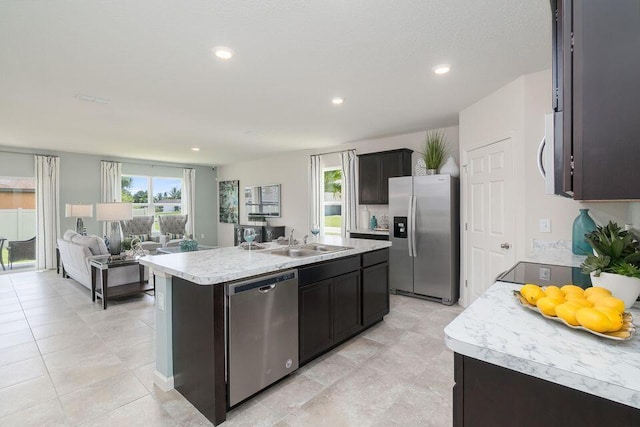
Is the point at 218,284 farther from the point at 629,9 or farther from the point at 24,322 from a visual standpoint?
the point at 24,322

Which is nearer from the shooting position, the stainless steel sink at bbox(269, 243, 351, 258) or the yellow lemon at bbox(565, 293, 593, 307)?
the yellow lemon at bbox(565, 293, 593, 307)

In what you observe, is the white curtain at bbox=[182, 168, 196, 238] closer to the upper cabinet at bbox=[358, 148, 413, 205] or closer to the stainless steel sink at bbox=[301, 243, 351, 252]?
the upper cabinet at bbox=[358, 148, 413, 205]

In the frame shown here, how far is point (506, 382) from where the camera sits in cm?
86

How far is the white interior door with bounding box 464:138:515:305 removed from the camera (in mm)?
3188

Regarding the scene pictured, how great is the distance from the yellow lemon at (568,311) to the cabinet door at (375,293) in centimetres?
214

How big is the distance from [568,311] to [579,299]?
12cm

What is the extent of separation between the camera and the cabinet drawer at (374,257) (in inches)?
123

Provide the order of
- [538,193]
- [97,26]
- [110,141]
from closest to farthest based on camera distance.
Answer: [97,26], [538,193], [110,141]

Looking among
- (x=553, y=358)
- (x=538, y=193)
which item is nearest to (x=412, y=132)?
(x=538, y=193)

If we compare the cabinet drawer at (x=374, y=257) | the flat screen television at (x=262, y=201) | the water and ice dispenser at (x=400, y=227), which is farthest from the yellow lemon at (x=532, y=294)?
the flat screen television at (x=262, y=201)

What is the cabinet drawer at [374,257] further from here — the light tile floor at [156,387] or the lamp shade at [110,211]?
the lamp shade at [110,211]

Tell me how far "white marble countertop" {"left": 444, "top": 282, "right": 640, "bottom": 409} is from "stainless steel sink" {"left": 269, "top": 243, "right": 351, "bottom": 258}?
187 cm

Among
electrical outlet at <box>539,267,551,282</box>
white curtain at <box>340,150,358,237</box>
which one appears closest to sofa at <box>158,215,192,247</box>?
white curtain at <box>340,150,358,237</box>

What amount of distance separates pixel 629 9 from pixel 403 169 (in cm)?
436
